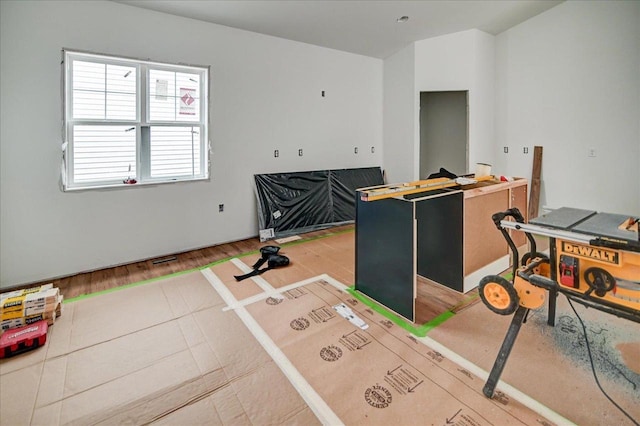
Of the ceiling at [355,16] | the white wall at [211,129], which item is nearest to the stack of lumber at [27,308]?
the white wall at [211,129]

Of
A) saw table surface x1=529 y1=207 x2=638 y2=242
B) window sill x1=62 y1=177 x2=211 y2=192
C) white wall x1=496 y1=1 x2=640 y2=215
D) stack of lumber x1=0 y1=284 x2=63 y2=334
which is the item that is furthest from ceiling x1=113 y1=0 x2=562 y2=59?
saw table surface x1=529 y1=207 x2=638 y2=242

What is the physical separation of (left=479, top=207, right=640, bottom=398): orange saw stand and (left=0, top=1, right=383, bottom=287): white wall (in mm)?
3665

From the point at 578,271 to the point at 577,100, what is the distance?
4.31 meters

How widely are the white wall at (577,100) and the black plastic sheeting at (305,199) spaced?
2.83 metres

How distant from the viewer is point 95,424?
1.68 meters

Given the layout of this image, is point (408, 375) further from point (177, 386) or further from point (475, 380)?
point (177, 386)

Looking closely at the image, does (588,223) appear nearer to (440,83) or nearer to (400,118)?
(440,83)

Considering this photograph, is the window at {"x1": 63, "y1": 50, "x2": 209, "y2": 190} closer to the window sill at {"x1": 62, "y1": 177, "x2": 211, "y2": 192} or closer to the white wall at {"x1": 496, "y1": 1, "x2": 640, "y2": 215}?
the window sill at {"x1": 62, "y1": 177, "x2": 211, "y2": 192}

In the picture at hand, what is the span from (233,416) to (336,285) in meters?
1.69

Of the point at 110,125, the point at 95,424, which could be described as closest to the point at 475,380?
the point at 95,424

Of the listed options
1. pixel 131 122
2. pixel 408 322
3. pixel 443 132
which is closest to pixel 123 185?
pixel 131 122

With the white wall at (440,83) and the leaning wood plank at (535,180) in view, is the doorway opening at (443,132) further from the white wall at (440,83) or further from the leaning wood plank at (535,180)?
the leaning wood plank at (535,180)

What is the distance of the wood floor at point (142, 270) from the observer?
330 centimetres

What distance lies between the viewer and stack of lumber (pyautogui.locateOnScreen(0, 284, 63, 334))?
2.44 m
